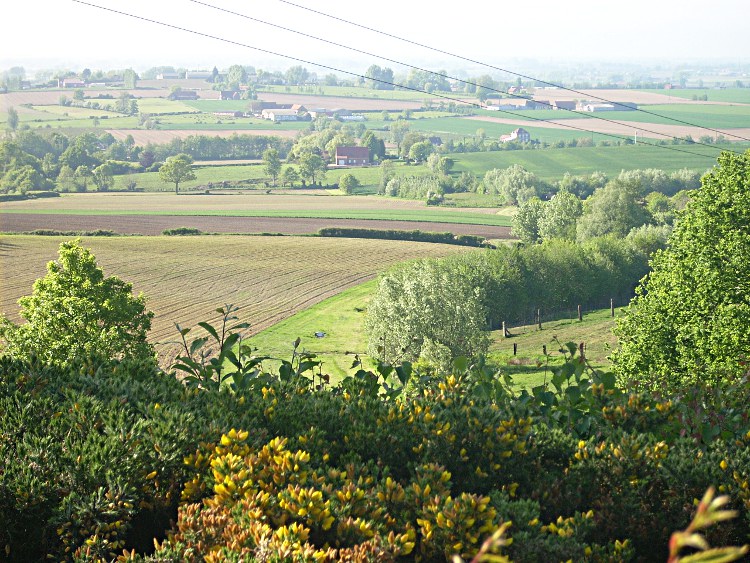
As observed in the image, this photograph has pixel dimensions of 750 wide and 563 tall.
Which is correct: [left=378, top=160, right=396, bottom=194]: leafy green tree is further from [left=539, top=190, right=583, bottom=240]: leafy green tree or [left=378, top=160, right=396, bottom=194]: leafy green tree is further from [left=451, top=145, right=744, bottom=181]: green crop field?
[left=539, top=190, right=583, bottom=240]: leafy green tree

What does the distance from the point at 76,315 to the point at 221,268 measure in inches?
1808

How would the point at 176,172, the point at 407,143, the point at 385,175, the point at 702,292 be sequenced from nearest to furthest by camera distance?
the point at 702,292
the point at 176,172
the point at 385,175
the point at 407,143

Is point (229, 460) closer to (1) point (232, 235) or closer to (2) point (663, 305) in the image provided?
(2) point (663, 305)

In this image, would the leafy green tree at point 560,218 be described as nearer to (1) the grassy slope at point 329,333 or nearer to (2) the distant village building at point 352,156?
(1) the grassy slope at point 329,333

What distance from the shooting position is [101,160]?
151 metres

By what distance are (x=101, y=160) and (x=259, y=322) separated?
10090 cm

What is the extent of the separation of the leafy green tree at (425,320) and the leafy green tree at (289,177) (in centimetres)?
9062

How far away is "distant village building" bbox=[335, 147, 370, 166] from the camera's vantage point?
7057 inches

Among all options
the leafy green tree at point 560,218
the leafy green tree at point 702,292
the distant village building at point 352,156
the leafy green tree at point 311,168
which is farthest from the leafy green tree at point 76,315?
the distant village building at point 352,156

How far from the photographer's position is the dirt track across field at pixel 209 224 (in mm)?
91812

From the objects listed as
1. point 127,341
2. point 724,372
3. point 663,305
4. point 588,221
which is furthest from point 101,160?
point 724,372

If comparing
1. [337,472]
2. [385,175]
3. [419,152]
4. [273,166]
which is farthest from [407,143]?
[337,472]

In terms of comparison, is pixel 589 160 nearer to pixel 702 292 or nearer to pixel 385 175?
pixel 385 175

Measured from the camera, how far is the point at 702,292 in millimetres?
26250
